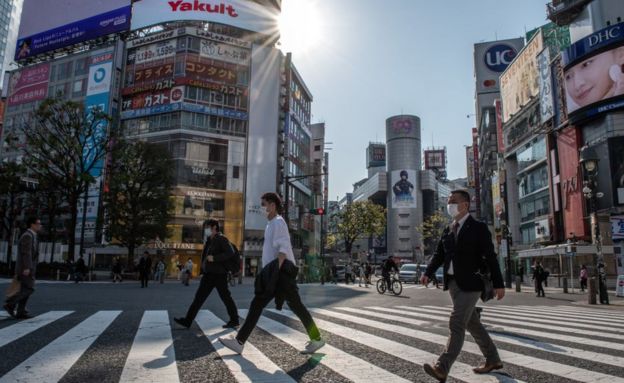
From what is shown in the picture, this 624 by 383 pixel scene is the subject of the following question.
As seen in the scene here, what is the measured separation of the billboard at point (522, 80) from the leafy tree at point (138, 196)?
33.4 meters

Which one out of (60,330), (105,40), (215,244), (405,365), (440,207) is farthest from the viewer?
(440,207)

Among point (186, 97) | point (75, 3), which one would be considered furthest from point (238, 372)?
point (75, 3)

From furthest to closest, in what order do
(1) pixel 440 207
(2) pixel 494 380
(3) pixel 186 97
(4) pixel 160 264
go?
(1) pixel 440 207 < (3) pixel 186 97 < (4) pixel 160 264 < (2) pixel 494 380

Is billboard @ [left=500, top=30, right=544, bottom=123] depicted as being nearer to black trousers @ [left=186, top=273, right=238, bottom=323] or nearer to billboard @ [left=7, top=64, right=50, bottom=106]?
black trousers @ [left=186, top=273, right=238, bottom=323]

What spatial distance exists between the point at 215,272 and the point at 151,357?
2.11 m

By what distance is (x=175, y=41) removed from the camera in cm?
4544

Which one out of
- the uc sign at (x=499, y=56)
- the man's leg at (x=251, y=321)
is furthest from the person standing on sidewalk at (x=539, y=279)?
the uc sign at (x=499, y=56)

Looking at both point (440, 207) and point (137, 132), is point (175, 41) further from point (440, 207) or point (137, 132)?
point (440, 207)

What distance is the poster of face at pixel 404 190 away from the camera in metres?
124

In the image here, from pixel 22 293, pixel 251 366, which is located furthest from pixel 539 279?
pixel 22 293

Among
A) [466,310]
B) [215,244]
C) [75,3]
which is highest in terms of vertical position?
[75,3]

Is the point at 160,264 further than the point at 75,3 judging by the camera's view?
No

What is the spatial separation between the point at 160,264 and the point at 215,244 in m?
23.1

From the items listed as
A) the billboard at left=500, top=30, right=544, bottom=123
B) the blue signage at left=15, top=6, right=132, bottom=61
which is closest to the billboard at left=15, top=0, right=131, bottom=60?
the blue signage at left=15, top=6, right=132, bottom=61
